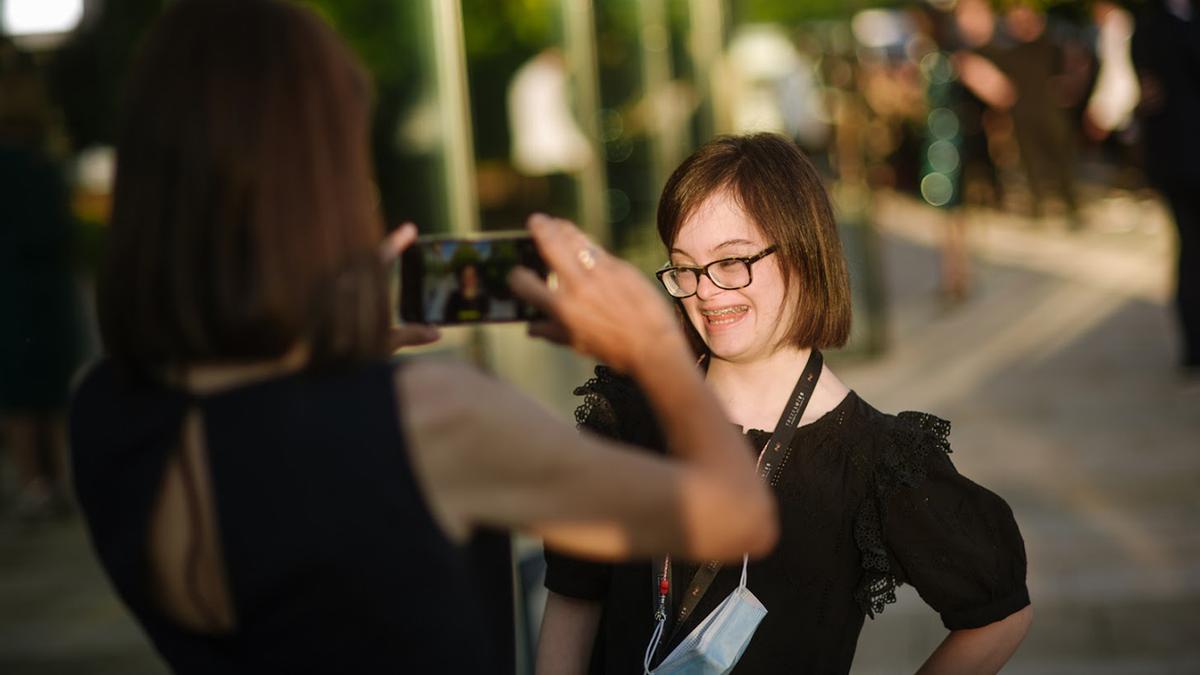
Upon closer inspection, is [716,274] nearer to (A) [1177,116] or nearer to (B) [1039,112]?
(A) [1177,116]

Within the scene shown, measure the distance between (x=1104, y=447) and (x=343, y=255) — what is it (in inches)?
239

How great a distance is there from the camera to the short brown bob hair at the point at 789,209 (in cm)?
225

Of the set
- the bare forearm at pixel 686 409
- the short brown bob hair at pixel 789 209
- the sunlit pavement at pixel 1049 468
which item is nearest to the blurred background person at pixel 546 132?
the sunlit pavement at pixel 1049 468

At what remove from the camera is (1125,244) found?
13.8 metres

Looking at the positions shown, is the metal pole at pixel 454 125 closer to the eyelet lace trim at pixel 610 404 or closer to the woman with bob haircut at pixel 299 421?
the eyelet lace trim at pixel 610 404

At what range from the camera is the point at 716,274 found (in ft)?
7.40

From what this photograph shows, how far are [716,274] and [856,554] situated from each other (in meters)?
0.46

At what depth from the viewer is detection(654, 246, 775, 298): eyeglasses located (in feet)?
7.34

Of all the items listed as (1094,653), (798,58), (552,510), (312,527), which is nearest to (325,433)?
(312,527)

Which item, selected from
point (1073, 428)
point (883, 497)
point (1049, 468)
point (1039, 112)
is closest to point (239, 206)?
point (883, 497)

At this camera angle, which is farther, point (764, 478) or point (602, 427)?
point (602, 427)

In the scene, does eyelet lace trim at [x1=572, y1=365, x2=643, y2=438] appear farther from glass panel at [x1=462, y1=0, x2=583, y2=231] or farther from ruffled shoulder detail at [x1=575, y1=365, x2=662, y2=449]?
glass panel at [x1=462, y1=0, x2=583, y2=231]

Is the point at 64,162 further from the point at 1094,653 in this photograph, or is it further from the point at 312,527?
the point at 312,527

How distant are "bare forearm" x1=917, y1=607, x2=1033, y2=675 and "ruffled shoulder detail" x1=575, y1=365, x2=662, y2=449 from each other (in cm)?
52
